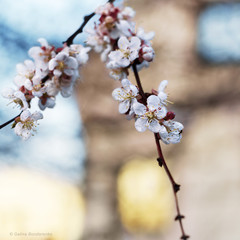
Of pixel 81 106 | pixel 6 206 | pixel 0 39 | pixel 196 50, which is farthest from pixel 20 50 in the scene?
pixel 196 50

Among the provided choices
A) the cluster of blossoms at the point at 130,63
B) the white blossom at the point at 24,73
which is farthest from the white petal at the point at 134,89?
the white blossom at the point at 24,73

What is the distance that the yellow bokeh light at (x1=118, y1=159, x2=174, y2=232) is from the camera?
309 centimetres

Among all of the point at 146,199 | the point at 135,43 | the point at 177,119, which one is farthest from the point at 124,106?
the point at 146,199

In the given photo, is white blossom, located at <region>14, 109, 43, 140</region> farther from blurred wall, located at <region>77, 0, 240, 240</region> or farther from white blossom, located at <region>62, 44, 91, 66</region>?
blurred wall, located at <region>77, 0, 240, 240</region>

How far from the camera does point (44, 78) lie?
0.61 m

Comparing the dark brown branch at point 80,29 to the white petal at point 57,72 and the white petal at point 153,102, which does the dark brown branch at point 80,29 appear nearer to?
the white petal at point 57,72

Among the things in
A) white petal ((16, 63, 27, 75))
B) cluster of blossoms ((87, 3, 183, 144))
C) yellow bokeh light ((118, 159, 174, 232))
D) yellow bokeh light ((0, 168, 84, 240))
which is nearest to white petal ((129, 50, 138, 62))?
cluster of blossoms ((87, 3, 183, 144))

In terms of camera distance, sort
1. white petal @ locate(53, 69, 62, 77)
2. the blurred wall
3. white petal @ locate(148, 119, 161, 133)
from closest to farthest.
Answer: white petal @ locate(148, 119, 161, 133) < white petal @ locate(53, 69, 62, 77) < the blurred wall

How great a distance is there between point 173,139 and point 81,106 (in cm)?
275

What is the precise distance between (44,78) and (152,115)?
0.78ft

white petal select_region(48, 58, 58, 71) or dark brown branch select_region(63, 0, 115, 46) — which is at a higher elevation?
dark brown branch select_region(63, 0, 115, 46)

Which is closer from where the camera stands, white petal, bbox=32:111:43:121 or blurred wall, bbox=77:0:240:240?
white petal, bbox=32:111:43:121

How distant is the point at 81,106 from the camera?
10.5 feet

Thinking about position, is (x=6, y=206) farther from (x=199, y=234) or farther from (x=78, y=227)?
(x=199, y=234)
